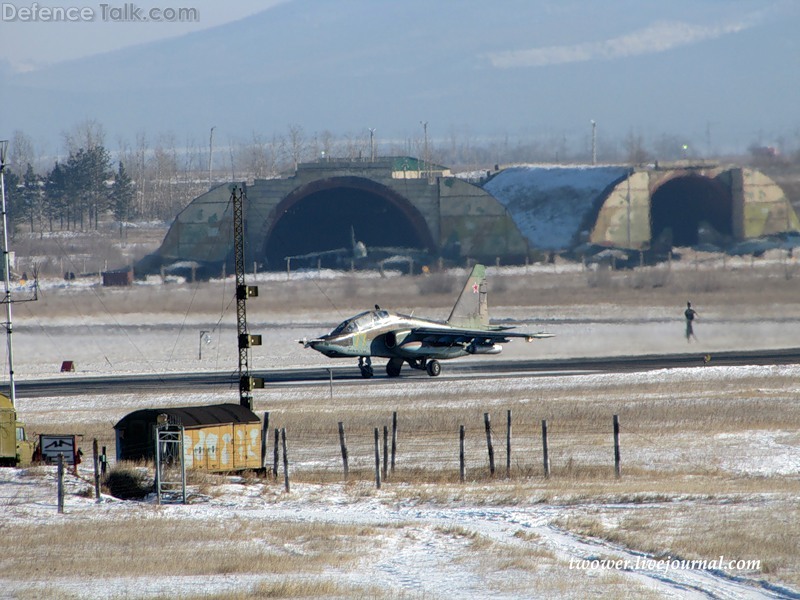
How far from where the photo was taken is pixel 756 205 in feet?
291

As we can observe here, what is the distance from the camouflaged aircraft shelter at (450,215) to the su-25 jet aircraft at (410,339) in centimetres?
4259

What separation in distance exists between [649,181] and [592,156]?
32.6 m

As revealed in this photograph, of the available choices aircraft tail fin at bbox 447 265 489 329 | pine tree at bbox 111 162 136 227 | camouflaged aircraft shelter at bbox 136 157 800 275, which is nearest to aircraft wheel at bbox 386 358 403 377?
aircraft tail fin at bbox 447 265 489 329

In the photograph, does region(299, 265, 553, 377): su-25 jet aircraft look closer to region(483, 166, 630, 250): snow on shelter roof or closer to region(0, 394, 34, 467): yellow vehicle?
region(0, 394, 34, 467): yellow vehicle

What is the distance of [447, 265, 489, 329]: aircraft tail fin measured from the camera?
→ 48469 millimetres

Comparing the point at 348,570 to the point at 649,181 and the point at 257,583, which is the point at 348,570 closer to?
the point at 257,583

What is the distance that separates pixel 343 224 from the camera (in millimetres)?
101000

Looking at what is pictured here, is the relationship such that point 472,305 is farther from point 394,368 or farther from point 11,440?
point 11,440

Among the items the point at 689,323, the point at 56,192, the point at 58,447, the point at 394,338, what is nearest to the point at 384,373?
the point at 394,338

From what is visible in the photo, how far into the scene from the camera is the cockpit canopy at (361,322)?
43312 millimetres

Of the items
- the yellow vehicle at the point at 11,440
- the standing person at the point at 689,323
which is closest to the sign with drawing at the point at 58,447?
the yellow vehicle at the point at 11,440

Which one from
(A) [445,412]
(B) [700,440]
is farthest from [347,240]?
(B) [700,440]

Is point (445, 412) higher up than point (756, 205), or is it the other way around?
point (756, 205)

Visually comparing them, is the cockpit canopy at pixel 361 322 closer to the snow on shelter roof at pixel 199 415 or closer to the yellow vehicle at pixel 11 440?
the snow on shelter roof at pixel 199 415
